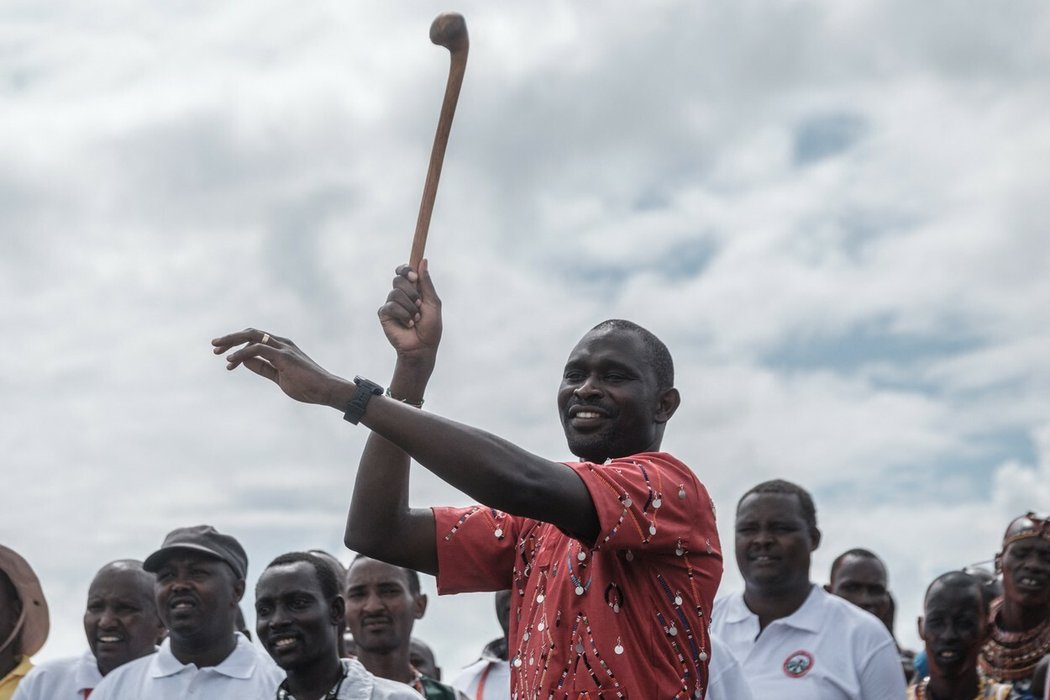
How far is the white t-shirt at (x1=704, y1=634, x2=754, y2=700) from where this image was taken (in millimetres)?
6027

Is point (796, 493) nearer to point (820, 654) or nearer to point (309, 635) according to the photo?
point (820, 654)

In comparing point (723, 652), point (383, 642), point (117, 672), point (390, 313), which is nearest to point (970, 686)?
point (723, 652)

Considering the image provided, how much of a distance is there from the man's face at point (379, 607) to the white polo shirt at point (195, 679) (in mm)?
727

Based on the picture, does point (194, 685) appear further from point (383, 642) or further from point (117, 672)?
point (383, 642)

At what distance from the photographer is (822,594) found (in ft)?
24.4

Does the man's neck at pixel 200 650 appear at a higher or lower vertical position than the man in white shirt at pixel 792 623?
lower

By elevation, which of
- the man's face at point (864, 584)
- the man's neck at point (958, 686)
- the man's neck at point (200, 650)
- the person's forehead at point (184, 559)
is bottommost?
the man's neck at point (200, 650)

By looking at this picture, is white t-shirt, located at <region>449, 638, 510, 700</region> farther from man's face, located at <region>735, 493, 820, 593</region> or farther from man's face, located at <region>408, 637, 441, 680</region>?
man's face, located at <region>735, 493, 820, 593</region>

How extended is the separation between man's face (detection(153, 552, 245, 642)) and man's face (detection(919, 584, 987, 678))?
3.79 meters

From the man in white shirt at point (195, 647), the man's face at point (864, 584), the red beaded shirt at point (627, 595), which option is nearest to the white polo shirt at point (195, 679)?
the man in white shirt at point (195, 647)

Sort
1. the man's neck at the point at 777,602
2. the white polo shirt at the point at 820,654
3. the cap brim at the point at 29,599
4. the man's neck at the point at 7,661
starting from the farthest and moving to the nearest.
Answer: the cap brim at the point at 29,599
the man's neck at the point at 7,661
the man's neck at the point at 777,602
the white polo shirt at the point at 820,654

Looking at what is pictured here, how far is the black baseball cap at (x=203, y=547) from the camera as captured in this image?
690 cm

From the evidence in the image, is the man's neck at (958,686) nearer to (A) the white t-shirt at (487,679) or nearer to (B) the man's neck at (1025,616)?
(B) the man's neck at (1025,616)

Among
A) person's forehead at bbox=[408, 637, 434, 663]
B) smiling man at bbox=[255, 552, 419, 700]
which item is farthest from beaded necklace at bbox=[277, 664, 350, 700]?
person's forehead at bbox=[408, 637, 434, 663]
